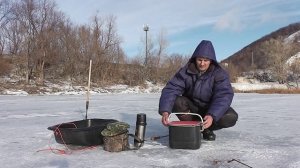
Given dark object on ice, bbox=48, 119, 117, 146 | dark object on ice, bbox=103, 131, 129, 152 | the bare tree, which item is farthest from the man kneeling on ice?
the bare tree

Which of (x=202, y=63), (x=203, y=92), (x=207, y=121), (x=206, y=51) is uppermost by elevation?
(x=206, y=51)

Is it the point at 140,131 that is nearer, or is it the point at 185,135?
the point at 185,135

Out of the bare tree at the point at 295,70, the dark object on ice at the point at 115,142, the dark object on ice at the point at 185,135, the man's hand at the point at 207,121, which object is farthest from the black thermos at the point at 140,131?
the bare tree at the point at 295,70

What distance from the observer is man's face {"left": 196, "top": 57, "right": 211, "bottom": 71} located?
150 inches

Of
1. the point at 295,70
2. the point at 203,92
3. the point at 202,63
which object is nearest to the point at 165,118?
the point at 203,92

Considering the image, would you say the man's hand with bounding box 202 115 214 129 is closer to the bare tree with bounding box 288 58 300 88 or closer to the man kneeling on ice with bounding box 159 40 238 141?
the man kneeling on ice with bounding box 159 40 238 141

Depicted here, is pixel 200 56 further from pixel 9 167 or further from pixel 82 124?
pixel 9 167

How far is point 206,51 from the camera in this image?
377 cm

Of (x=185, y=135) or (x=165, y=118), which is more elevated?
(x=165, y=118)

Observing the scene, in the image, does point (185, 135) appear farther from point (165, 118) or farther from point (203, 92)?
point (203, 92)

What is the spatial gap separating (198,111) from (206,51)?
691 millimetres

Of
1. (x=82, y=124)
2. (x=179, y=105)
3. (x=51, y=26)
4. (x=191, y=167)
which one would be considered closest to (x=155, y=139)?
(x=179, y=105)

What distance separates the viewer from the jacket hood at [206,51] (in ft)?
12.4

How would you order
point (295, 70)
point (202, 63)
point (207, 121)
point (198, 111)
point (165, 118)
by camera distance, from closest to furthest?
point (207, 121) < point (165, 118) < point (202, 63) < point (198, 111) < point (295, 70)
